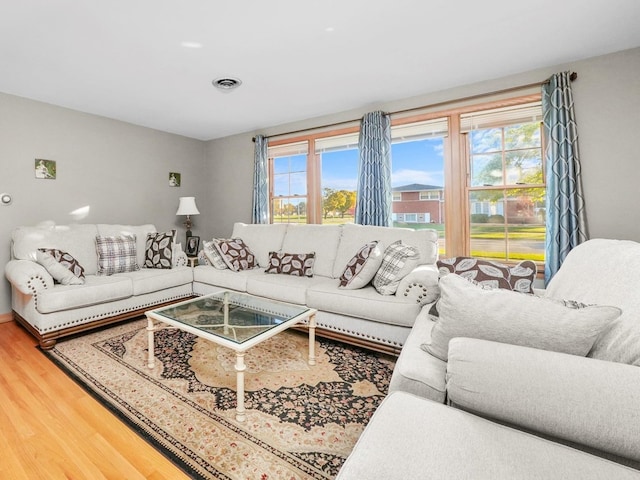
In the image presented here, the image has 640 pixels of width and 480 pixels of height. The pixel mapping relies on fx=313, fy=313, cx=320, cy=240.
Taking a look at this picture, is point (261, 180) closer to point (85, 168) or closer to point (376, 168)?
point (376, 168)

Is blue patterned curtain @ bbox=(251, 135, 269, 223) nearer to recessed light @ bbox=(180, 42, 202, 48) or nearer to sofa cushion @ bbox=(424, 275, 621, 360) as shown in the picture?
recessed light @ bbox=(180, 42, 202, 48)

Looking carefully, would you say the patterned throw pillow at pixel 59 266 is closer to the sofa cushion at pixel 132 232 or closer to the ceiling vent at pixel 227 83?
the sofa cushion at pixel 132 232

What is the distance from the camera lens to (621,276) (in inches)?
48.7

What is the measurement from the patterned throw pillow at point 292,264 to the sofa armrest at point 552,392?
238 centimetres

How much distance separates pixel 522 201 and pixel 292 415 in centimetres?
299

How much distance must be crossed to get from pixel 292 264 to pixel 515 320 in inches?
99.2

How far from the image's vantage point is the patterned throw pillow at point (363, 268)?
9.07 ft

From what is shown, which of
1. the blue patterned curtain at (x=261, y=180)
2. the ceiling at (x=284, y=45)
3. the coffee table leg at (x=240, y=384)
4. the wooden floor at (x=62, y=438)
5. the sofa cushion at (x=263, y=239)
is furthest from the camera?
the blue patterned curtain at (x=261, y=180)

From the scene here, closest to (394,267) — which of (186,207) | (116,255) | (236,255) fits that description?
(236,255)

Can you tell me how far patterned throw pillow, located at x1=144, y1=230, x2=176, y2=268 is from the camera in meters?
3.78

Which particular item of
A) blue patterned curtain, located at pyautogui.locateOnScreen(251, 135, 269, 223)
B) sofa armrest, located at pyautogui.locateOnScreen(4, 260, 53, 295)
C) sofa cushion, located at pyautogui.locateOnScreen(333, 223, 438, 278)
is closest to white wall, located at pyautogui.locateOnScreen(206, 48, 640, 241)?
sofa cushion, located at pyautogui.locateOnScreen(333, 223, 438, 278)

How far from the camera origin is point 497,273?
200 centimetres

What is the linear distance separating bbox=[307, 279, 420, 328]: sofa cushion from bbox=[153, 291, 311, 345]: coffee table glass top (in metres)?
0.34

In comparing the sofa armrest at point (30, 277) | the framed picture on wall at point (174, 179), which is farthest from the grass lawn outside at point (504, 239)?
the framed picture on wall at point (174, 179)
